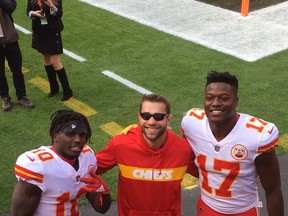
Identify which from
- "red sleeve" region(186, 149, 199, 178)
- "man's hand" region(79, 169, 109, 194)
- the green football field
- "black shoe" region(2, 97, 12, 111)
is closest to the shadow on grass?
the green football field

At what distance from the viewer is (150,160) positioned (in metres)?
3.28

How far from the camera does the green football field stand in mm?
6309

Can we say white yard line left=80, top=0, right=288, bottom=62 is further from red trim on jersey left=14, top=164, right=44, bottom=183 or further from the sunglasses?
red trim on jersey left=14, top=164, right=44, bottom=183

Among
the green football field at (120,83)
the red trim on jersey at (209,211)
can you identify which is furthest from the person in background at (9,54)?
the red trim on jersey at (209,211)

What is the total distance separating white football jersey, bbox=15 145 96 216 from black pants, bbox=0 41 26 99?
12.4 ft

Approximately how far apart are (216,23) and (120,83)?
3.05m

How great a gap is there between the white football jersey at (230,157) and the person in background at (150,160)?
14 cm

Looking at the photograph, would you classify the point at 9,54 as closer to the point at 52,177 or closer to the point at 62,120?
the point at 62,120

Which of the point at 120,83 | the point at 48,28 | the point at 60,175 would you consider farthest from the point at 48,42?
the point at 60,175

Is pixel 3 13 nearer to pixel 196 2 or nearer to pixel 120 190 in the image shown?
pixel 120 190

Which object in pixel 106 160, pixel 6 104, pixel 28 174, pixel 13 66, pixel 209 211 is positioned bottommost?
pixel 6 104

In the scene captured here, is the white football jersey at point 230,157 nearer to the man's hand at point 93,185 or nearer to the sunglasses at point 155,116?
the sunglasses at point 155,116

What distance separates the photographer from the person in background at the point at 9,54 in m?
6.37

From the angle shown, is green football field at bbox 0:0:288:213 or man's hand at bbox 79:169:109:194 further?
green football field at bbox 0:0:288:213
